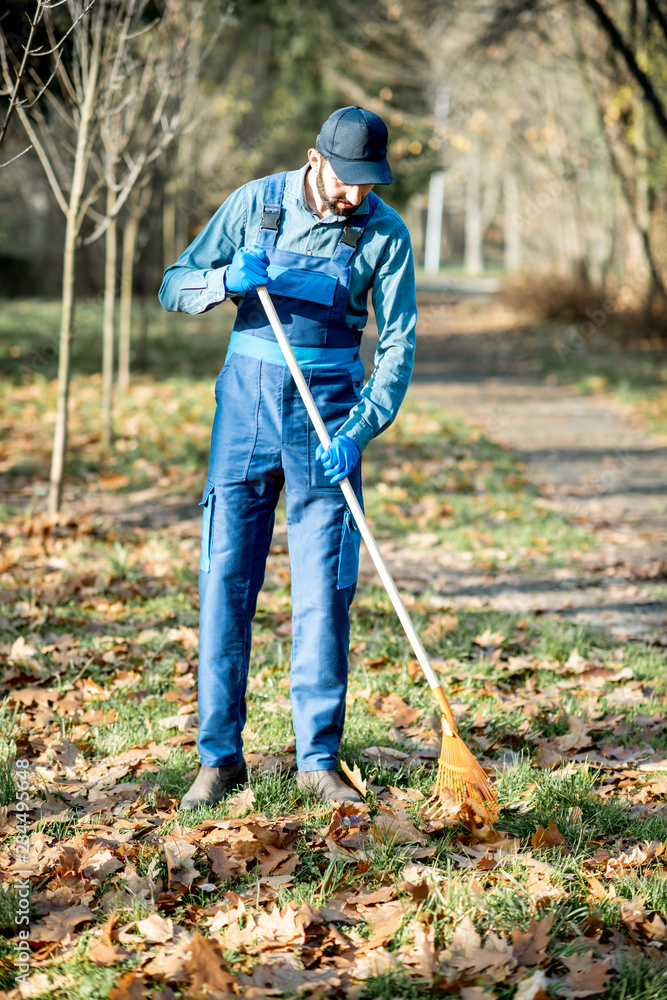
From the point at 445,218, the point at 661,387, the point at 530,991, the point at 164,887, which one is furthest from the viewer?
the point at 445,218

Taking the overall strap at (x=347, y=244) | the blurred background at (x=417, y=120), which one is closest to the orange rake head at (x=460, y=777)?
the overall strap at (x=347, y=244)

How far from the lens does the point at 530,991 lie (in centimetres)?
212

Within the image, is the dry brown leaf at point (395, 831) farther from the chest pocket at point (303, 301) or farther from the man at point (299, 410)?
the chest pocket at point (303, 301)

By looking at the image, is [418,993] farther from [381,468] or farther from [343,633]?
[381,468]

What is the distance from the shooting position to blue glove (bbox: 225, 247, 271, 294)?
2.69m

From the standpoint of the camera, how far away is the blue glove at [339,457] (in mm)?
2756

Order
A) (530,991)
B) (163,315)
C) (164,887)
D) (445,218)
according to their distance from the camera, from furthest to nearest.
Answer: (445,218) → (163,315) → (164,887) → (530,991)

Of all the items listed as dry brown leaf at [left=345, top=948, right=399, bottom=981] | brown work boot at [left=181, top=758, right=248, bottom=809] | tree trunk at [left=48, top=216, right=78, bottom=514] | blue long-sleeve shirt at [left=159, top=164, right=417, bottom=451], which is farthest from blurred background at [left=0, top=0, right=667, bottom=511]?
dry brown leaf at [left=345, top=948, right=399, bottom=981]

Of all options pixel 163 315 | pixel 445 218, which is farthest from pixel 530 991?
pixel 445 218

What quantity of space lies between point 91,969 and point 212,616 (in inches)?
42.1

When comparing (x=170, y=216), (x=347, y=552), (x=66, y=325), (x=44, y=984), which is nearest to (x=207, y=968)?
(x=44, y=984)

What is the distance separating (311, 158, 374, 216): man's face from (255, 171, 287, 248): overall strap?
0.12m

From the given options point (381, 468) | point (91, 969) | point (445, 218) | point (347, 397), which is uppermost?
point (445, 218)

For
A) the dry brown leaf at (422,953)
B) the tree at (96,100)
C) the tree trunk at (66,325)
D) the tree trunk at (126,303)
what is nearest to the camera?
the dry brown leaf at (422,953)
